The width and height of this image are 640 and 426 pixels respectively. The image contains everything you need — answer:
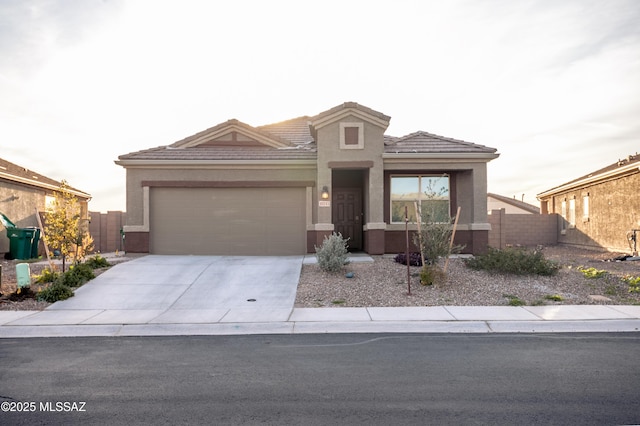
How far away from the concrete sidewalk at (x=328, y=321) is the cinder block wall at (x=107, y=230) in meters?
11.2

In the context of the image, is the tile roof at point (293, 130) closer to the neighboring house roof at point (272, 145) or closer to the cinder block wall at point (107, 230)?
the neighboring house roof at point (272, 145)

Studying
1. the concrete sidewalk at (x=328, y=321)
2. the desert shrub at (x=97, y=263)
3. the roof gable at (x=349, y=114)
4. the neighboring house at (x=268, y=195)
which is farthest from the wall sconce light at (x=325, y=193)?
the desert shrub at (x=97, y=263)

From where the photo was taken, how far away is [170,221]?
16.6m

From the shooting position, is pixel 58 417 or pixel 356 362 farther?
pixel 356 362

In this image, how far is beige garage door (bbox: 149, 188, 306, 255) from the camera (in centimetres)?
1652

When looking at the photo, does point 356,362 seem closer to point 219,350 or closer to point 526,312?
point 219,350

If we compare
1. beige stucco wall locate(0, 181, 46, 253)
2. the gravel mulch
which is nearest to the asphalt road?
the gravel mulch

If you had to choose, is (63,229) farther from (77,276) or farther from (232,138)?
(232,138)

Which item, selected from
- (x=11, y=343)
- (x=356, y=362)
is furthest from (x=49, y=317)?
(x=356, y=362)

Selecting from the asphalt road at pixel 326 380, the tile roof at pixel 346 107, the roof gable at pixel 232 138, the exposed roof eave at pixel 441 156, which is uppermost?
the tile roof at pixel 346 107

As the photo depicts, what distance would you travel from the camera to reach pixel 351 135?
15.9m

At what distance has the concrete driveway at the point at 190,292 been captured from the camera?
372 inches

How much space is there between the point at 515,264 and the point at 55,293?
39.3 feet

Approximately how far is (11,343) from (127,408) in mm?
4337
